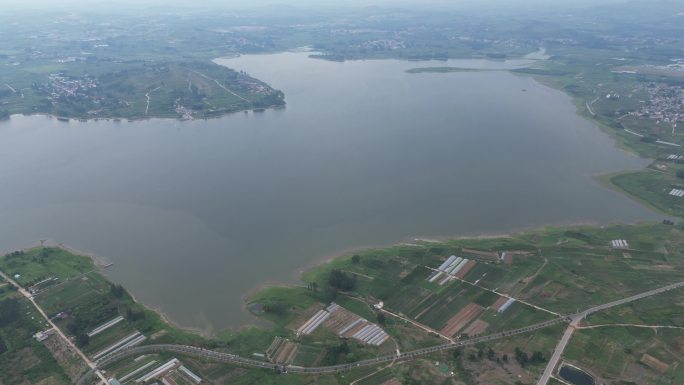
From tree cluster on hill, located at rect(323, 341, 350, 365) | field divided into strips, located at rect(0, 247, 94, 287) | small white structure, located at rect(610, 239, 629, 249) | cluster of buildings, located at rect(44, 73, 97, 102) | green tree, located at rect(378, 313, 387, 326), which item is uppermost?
cluster of buildings, located at rect(44, 73, 97, 102)

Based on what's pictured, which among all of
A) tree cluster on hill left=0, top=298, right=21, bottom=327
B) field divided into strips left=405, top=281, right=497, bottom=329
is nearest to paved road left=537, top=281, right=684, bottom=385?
field divided into strips left=405, top=281, right=497, bottom=329

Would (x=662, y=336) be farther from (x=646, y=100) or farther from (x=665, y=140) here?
(x=646, y=100)

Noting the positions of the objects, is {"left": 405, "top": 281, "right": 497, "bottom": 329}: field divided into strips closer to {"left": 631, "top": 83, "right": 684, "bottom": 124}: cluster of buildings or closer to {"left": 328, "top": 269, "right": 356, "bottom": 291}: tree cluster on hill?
{"left": 328, "top": 269, "right": 356, "bottom": 291}: tree cluster on hill

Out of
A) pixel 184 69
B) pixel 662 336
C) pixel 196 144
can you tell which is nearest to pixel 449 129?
pixel 196 144

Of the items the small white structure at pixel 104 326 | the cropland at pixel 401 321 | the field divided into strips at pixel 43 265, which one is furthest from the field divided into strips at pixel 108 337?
the field divided into strips at pixel 43 265

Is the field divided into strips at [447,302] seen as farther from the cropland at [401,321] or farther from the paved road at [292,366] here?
the paved road at [292,366]

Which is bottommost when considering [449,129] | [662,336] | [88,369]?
[88,369]

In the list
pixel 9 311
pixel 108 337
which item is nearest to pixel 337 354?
pixel 108 337
